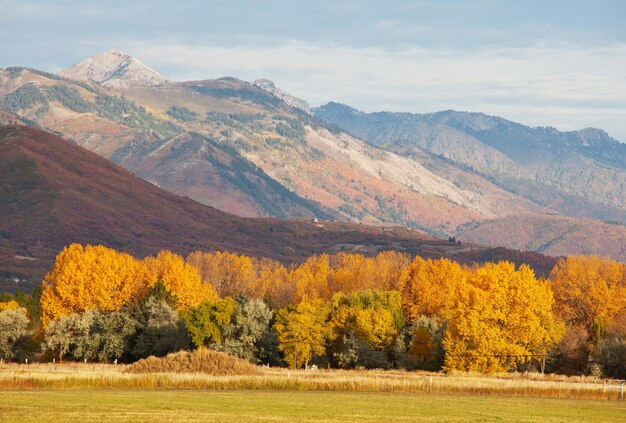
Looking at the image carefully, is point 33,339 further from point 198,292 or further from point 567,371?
point 567,371

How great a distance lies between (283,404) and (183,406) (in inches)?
305

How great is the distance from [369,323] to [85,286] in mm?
50137

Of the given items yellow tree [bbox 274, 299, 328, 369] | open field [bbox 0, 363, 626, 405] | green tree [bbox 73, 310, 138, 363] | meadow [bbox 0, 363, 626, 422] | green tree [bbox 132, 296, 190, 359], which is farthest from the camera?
green tree [bbox 73, 310, 138, 363]

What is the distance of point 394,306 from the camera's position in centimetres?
14775

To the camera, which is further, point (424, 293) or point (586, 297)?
point (586, 297)

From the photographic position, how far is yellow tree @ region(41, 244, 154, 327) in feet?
523

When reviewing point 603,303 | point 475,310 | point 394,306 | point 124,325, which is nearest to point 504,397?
point 475,310

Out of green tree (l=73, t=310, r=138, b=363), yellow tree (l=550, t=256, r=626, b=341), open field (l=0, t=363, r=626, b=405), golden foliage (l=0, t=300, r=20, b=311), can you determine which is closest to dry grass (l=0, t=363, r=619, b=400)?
open field (l=0, t=363, r=626, b=405)

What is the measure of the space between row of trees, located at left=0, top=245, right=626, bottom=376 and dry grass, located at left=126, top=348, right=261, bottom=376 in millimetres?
31739

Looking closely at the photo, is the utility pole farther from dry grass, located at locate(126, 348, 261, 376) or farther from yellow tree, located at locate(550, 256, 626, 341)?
yellow tree, located at locate(550, 256, 626, 341)

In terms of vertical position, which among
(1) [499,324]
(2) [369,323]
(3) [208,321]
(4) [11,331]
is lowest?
(4) [11,331]

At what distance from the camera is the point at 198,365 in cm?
10206

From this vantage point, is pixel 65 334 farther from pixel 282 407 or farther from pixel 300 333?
pixel 282 407

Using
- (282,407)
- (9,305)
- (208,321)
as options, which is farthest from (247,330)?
(282,407)
